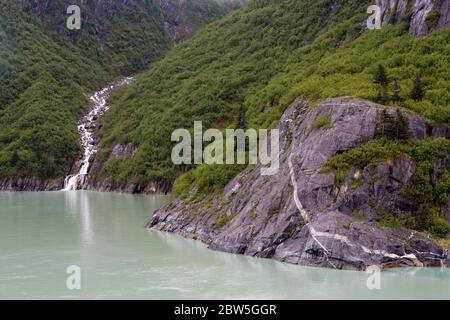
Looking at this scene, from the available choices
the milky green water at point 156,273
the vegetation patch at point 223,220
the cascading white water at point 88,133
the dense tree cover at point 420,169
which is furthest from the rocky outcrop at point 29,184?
the dense tree cover at point 420,169

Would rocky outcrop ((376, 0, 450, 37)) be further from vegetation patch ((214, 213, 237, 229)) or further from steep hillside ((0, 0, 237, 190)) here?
steep hillside ((0, 0, 237, 190))

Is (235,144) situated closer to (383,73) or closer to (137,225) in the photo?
(137,225)

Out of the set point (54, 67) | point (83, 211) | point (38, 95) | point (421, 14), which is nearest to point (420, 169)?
point (421, 14)

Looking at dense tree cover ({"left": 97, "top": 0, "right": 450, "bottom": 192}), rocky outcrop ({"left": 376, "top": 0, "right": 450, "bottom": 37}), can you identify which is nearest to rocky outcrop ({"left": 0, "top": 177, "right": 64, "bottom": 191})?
dense tree cover ({"left": 97, "top": 0, "right": 450, "bottom": 192})

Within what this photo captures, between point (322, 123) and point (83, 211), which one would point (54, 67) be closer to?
point (83, 211)

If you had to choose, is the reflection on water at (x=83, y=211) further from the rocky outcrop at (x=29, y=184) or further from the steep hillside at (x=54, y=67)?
the steep hillside at (x=54, y=67)
